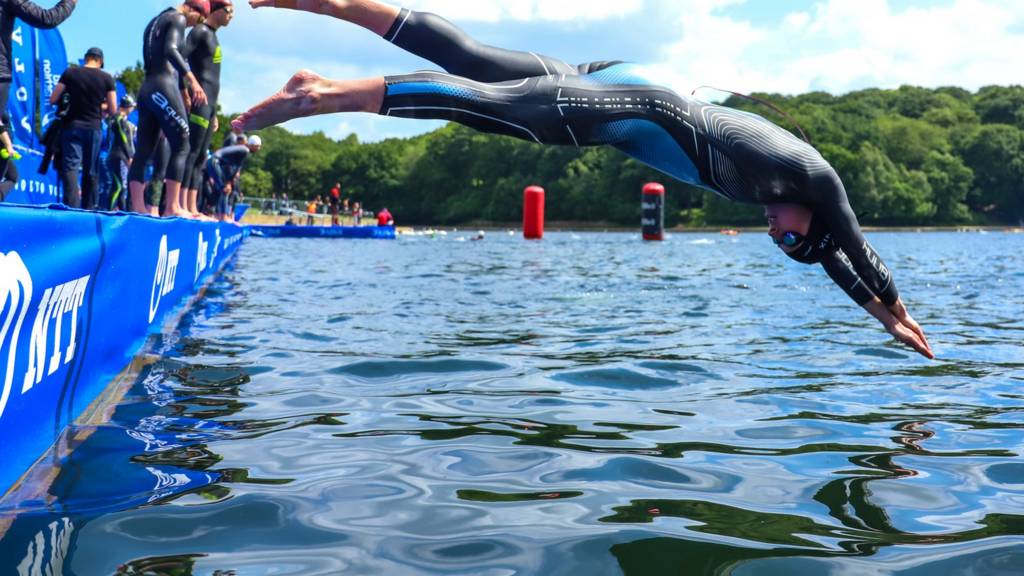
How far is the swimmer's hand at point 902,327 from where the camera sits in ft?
13.9

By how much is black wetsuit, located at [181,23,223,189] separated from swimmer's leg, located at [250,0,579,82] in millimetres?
3743

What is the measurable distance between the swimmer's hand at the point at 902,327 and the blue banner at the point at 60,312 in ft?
11.4

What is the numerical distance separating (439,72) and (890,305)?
253cm

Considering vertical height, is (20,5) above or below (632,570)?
above

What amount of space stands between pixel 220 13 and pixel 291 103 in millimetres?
4383

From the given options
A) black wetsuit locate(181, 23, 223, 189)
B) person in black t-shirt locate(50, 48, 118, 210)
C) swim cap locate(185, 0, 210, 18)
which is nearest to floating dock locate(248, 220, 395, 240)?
person in black t-shirt locate(50, 48, 118, 210)

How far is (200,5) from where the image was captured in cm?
679

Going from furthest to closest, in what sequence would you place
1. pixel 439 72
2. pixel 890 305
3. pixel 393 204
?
pixel 393 204 → pixel 890 305 → pixel 439 72

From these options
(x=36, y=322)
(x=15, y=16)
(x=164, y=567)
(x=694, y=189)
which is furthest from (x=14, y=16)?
(x=694, y=189)

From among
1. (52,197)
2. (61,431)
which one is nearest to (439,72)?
(61,431)

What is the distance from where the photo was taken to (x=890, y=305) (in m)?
4.31

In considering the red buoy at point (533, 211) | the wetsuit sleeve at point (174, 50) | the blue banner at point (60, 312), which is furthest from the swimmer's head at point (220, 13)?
the red buoy at point (533, 211)

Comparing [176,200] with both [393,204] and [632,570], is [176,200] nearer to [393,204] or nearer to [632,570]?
[632,570]

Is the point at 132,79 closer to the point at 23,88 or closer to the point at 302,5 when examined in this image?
the point at 23,88
